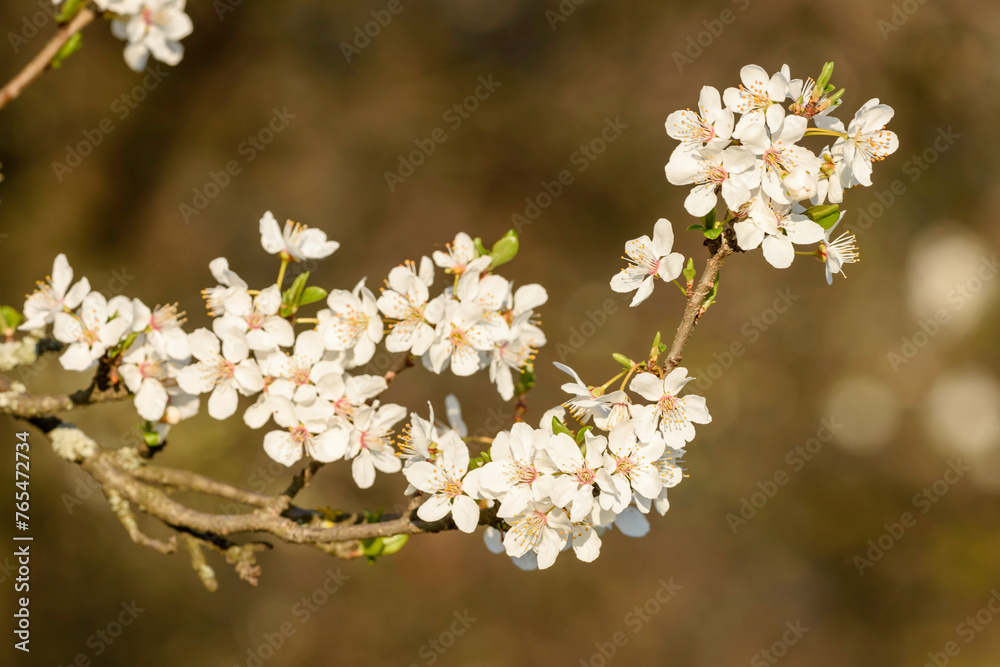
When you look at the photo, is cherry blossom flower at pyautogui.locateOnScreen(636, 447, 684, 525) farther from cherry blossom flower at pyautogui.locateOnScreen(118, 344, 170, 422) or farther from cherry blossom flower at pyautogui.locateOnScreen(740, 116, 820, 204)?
cherry blossom flower at pyautogui.locateOnScreen(118, 344, 170, 422)

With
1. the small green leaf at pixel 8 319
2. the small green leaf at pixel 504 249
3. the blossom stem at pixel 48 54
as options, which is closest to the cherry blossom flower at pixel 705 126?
the small green leaf at pixel 504 249

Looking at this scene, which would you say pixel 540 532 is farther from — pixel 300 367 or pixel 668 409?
pixel 300 367

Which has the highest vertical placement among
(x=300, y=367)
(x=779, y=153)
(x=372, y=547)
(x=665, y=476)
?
(x=779, y=153)

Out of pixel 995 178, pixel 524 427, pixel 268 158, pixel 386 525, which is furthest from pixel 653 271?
pixel 995 178

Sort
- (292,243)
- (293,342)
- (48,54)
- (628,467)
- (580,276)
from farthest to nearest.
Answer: (580,276) → (292,243) → (293,342) → (628,467) → (48,54)

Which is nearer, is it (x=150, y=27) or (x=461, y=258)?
(x=150, y=27)

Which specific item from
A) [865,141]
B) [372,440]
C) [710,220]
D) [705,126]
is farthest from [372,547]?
[865,141]

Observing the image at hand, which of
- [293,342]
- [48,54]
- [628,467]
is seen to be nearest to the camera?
[48,54]
